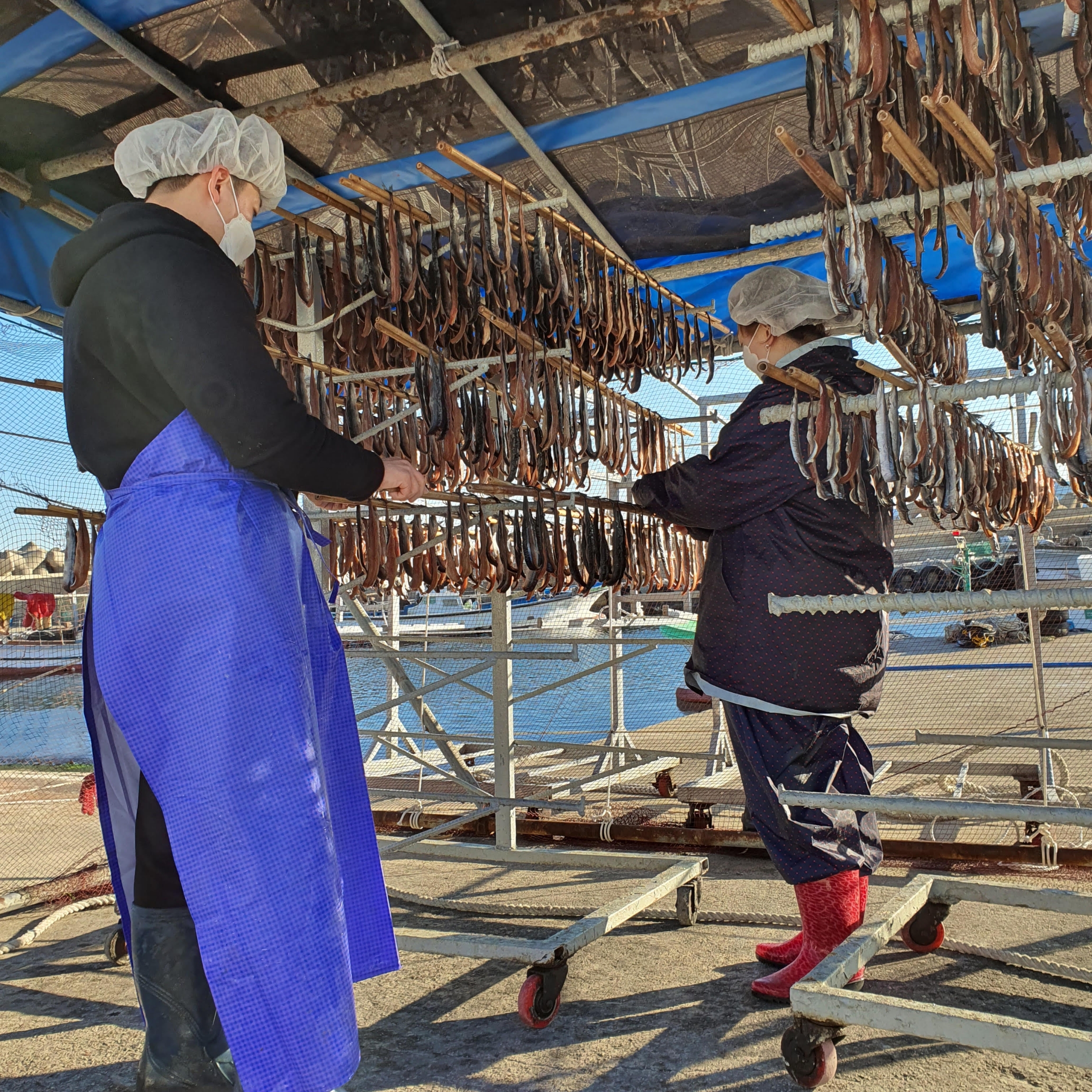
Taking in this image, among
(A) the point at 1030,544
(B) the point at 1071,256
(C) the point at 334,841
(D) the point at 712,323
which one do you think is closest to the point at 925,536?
(A) the point at 1030,544

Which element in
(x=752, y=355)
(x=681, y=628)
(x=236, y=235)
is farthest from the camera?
(x=681, y=628)

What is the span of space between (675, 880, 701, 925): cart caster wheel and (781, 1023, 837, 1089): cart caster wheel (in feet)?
4.29

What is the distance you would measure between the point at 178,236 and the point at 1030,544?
5.13 metres

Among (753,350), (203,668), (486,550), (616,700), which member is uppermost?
(753,350)

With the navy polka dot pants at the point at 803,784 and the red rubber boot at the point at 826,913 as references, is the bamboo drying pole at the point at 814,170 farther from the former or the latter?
the red rubber boot at the point at 826,913

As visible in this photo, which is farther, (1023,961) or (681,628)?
(681,628)

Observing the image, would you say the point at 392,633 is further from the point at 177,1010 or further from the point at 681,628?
the point at 681,628

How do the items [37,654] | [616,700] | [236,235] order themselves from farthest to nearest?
[37,654]
[616,700]
[236,235]

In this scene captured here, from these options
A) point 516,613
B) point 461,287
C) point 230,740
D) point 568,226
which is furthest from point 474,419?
point 516,613

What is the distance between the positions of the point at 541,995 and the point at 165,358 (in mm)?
2169

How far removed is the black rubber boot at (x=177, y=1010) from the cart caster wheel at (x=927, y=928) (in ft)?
8.40

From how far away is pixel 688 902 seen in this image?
12.2 feet

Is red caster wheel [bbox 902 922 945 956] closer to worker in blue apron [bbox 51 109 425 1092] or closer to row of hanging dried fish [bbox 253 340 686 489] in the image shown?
row of hanging dried fish [bbox 253 340 686 489]

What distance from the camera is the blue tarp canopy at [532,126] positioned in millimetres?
2961
